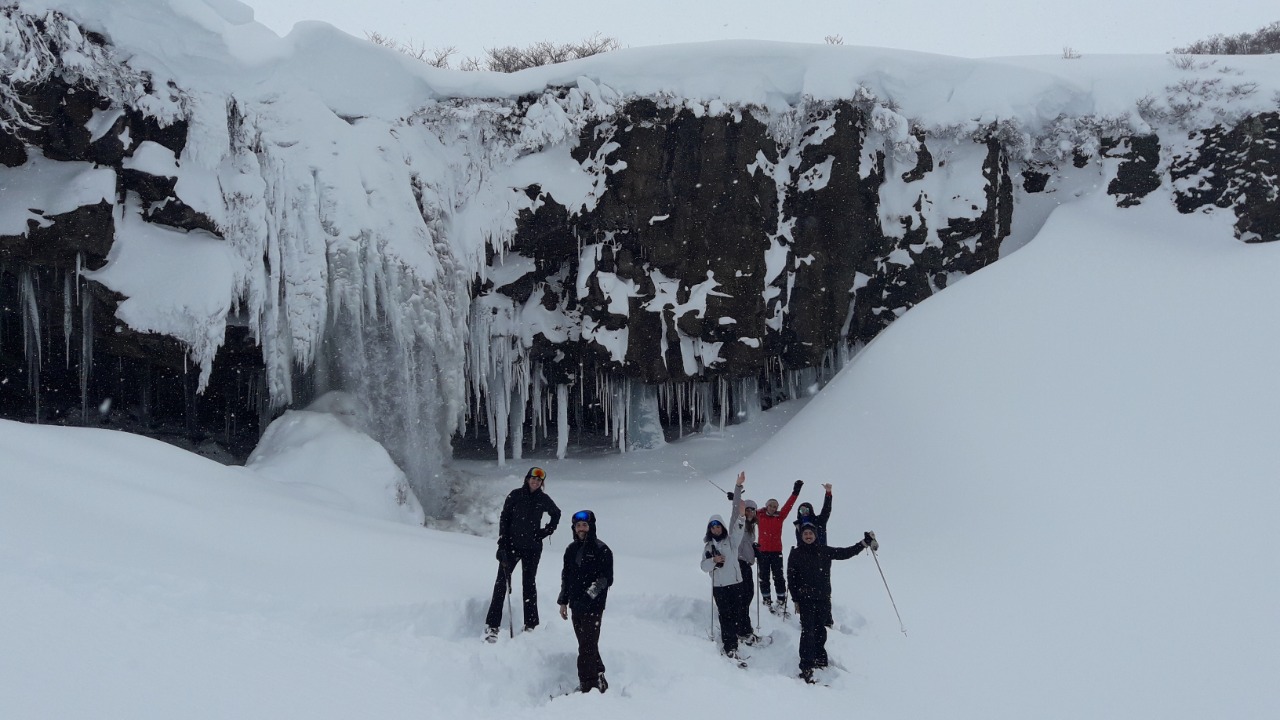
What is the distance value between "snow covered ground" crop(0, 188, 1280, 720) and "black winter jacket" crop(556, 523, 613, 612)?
1.88 ft

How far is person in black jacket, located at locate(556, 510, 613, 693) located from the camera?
16.5 feet

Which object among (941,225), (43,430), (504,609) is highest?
(941,225)

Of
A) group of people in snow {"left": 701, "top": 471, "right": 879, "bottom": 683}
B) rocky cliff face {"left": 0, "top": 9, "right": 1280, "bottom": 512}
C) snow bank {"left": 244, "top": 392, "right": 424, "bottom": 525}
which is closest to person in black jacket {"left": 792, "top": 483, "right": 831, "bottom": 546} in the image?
group of people in snow {"left": 701, "top": 471, "right": 879, "bottom": 683}

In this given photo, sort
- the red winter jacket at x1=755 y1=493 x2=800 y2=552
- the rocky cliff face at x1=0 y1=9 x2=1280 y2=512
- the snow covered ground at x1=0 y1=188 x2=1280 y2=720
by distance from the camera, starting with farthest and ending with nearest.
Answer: the rocky cliff face at x1=0 y1=9 x2=1280 y2=512
the red winter jacket at x1=755 y1=493 x2=800 y2=552
the snow covered ground at x1=0 y1=188 x2=1280 y2=720

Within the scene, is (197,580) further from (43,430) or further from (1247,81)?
(1247,81)

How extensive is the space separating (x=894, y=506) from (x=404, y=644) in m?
6.54

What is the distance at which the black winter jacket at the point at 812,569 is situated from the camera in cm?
564

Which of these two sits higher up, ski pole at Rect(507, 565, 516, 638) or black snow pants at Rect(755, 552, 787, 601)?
ski pole at Rect(507, 565, 516, 638)

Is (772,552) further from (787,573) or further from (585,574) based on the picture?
(585,574)

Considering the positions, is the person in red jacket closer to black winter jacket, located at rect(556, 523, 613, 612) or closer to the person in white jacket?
the person in white jacket

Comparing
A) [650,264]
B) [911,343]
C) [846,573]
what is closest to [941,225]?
[911,343]

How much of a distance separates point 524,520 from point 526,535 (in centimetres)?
11

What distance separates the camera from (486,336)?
12391mm

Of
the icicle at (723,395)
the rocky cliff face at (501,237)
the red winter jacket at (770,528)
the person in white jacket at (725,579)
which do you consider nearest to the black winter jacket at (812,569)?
the person in white jacket at (725,579)
